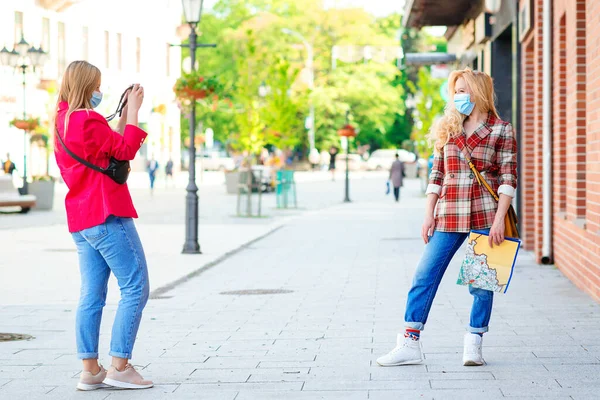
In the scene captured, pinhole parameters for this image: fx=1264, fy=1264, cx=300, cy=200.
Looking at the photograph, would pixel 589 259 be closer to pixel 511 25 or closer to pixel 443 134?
pixel 443 134

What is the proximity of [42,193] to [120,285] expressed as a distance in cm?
2598

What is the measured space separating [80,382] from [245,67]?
3129 cm

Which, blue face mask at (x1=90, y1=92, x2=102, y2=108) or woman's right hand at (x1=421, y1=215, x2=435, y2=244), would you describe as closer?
blue face mask at (x1=90, y1=92, x2=102, y2=108)

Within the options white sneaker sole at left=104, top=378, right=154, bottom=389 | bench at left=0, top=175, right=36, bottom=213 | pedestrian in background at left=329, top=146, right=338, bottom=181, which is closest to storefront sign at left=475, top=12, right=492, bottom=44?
bench at left=0, top=175, right=36, bottom=213

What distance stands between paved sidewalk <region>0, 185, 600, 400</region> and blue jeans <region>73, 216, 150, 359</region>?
0.26 metres

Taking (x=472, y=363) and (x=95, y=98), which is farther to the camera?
(x=472, y=363)

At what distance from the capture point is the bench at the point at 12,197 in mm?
29625

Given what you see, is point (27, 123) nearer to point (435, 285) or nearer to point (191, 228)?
point (191, 228)

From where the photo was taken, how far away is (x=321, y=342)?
812cm

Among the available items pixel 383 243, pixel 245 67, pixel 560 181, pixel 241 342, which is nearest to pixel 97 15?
pixel 245 67

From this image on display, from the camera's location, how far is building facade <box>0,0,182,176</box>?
47969 millimetres

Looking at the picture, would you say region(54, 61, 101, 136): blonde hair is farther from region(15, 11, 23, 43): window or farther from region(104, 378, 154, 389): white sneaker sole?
region(15, 11, 23, 43): window

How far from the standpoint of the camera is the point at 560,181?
530 inches

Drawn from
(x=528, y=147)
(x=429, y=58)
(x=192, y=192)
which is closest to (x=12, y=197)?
(x=429, y=58)
